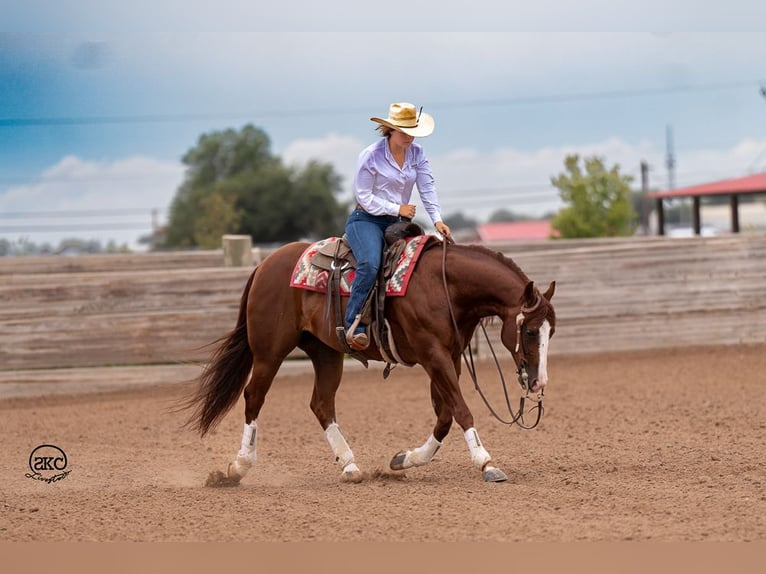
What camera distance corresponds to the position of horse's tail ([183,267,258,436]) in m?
8.02

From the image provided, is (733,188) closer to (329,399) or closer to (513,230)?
(329,399)

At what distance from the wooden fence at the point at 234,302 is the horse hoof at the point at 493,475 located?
6.10 m

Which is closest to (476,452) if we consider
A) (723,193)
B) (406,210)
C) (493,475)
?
(493,475)

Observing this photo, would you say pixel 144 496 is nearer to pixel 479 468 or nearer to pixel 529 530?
pixel 479 468

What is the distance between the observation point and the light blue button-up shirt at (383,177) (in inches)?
294

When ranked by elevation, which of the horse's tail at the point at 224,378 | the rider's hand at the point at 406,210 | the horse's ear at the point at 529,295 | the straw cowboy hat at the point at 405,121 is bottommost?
the horse's tail at the point at 224,378

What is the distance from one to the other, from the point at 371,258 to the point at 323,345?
1.04 meters

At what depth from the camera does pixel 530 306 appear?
684 cm

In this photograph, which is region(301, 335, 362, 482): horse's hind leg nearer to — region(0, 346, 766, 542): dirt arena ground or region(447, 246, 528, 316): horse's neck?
region(0, 346, 766, 542): dirt arena ground

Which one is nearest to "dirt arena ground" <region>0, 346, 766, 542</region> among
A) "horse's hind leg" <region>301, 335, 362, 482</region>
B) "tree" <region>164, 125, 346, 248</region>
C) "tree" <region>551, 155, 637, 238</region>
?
"horse's hind leg" <region>301, 335, 362, 482</region>

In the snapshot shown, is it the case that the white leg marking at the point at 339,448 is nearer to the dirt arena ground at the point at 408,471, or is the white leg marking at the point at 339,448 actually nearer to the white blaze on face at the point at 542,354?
the dirt arena ground at the point at 408,471

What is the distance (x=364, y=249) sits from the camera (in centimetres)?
741

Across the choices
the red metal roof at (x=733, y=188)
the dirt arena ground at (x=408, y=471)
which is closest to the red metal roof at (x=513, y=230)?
the red metal roof at (x=733, y=188)

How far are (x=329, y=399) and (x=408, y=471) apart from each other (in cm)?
77
